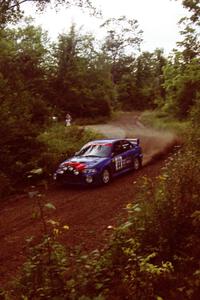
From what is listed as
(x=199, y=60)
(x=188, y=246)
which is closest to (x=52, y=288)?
(x=188, y=246)

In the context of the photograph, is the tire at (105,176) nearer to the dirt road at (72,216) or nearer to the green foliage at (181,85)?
the dirt road at (72,216)

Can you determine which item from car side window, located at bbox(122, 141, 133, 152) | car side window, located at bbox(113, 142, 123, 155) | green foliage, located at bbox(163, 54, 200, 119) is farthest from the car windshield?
green foliage, located at bbox(163, 54, 200, 119)

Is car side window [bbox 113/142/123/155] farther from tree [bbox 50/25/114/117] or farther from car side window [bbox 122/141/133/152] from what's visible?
tree [bbox 50/25/114/117]

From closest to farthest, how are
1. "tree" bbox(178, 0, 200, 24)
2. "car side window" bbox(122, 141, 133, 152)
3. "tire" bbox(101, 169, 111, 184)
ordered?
"tire" bbox(101, 169, 111, 184) < "car side window" bbox(122, 141, 133, 152) < "tree" bbox(178, 0, 200, 24)

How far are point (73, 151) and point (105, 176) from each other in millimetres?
5045

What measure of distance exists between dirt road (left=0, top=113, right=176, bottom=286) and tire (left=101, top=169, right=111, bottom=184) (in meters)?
0.32

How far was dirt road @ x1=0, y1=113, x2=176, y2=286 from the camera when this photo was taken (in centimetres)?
918

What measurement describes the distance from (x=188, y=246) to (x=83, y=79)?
41.7 meters

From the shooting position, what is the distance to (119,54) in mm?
80188

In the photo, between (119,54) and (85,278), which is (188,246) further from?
(119,54)

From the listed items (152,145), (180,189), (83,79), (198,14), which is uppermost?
(198,14)

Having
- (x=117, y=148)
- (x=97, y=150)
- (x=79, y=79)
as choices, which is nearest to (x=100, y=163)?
(x=97, y=150)

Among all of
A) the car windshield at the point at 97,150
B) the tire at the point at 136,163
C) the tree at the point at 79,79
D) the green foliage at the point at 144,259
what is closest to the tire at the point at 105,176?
the car windshield at the point at 97,150

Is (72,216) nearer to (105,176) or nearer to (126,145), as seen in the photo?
(105,176)
